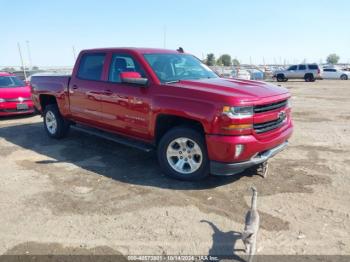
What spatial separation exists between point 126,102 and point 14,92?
20.5ft

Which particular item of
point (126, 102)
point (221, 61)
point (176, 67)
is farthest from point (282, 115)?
point (221, 61)

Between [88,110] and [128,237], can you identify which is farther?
[88,110]

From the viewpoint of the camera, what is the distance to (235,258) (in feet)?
10.2

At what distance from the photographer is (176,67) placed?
5562 mm

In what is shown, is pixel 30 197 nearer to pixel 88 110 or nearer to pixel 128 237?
pixel 128 237

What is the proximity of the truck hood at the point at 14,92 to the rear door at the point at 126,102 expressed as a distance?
5.54 meters

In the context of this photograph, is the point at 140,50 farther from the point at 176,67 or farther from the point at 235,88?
the point at 235,88

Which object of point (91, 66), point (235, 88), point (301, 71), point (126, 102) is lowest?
point (301, 71)

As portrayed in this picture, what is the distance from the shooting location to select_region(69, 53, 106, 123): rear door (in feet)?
19.5

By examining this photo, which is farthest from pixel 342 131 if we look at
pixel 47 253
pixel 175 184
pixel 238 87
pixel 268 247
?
pixel 47 253

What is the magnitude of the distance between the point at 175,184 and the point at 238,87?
1.64 m

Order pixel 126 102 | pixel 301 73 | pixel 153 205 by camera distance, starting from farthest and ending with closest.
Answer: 1. pixel 301 73
2. pixel 126 102
3. pixel 153 205

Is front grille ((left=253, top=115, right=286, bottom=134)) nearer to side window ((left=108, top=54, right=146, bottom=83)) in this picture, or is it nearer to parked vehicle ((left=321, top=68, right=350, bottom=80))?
side window ((left=108, top=54, right=146, bottom=83))

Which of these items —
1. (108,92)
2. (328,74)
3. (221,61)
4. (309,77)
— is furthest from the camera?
(221,61)
